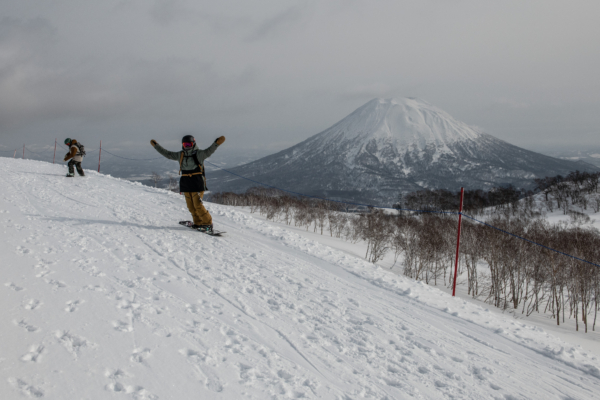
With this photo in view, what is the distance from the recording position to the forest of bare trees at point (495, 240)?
3030 cm

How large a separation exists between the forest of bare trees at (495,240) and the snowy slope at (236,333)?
15.6 meters

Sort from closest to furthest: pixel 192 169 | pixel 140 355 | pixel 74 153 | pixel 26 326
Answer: pixel 140 355 → pixel 26 326 → pixel 192 169 → pixel 74 153

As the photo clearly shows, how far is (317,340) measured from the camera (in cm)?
418

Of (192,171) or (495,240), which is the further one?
(495,240)

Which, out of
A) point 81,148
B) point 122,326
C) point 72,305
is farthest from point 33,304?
point 81,148

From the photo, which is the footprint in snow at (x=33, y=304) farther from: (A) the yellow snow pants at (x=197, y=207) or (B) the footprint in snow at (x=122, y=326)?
(A) the yellow snow pants at (x=197, y=207)

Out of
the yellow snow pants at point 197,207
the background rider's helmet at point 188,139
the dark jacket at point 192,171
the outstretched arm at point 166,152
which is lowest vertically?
the yellow snow pants at point 197,207

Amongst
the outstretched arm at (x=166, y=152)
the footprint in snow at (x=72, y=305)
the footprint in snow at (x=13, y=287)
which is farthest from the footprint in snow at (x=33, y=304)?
the outstretched arm at (x=166, y=152)

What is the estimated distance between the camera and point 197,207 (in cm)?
898

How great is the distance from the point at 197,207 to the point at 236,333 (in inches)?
220

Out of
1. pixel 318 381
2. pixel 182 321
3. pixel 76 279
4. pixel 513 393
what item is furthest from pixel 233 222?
pixel 513 393

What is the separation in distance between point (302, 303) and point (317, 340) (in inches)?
43.9

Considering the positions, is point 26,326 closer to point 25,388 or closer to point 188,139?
point 25,388

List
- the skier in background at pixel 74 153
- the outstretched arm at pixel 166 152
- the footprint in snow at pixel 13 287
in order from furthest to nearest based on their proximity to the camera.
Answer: the skier in background at pixel 74 153 < the outstretched arm at pixel 166 152 < the footprint in snow at pixel 13 287
